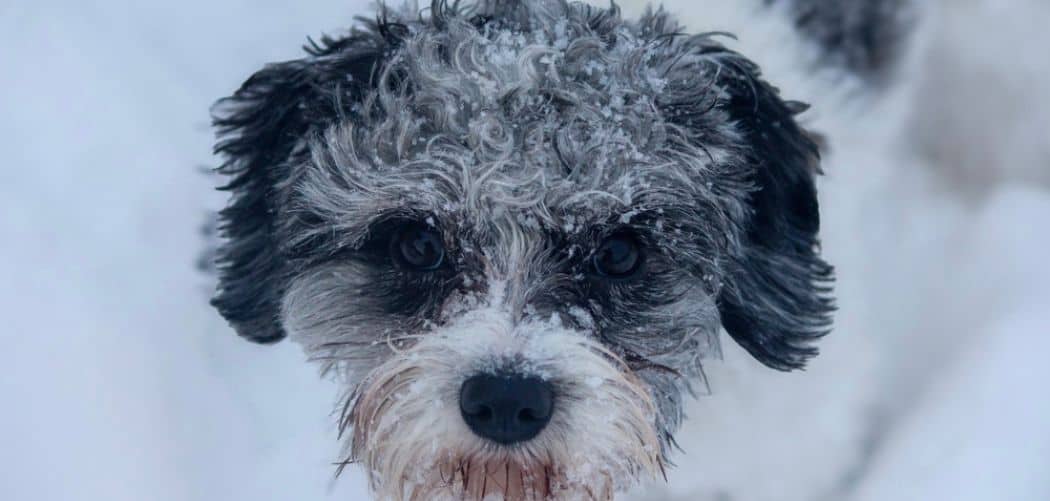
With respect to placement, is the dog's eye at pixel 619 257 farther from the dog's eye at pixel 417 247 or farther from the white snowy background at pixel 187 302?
the white snowy background at pixel 187 302

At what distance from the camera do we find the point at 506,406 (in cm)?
194

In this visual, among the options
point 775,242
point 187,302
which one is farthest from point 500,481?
point 187,302

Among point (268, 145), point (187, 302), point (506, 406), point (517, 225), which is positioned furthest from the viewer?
point (187, 302)

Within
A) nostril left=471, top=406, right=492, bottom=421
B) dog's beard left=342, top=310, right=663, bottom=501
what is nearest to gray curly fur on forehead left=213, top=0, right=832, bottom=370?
dog's beard left=342, top=310, right=663, bottom=501

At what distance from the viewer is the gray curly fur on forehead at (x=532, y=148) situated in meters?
2.14

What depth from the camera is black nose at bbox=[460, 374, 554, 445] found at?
194 cm

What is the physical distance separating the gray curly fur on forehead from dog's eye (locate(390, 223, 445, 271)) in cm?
8

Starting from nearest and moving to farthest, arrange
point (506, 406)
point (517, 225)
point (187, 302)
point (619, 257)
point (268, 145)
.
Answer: point (506, 406) → point (517, 225) → point (619, 257) → point (268, 145) → point (187, 302)

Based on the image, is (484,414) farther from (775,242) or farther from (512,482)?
(775,242)

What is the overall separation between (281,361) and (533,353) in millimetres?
1544

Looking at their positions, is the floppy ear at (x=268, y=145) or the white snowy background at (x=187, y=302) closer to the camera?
the floppy ear at (x=268, y=145)

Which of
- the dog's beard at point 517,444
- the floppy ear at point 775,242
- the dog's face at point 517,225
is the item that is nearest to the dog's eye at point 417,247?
the dog's face at point 517,225

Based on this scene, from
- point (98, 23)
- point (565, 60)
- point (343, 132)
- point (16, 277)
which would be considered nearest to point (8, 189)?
point (16, 277)

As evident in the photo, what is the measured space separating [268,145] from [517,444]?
107 cm
